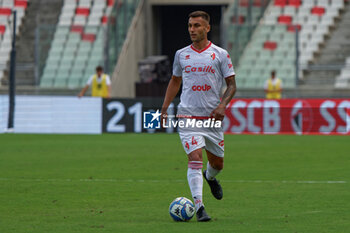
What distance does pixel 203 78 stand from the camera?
888 cm

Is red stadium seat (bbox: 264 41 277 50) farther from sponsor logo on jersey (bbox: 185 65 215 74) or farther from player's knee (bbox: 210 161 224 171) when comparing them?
sponsor logo on jersey (bbox: 185 65 215 74)

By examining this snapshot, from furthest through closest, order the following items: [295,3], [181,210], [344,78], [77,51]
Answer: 1. [295,3]
2. [77,51]
3. [344,78]
4. [181,210]

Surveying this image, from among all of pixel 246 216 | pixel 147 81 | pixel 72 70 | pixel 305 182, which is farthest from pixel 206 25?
pixel 72 70

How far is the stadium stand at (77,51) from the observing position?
102ft

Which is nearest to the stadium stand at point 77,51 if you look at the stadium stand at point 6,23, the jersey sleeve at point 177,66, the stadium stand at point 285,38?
the stadium stand at point 6,23

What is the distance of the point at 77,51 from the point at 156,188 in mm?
20901

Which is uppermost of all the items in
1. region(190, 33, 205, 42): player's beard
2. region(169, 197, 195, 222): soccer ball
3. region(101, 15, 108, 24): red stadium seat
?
region(190, 33, 205, 42): player's beard

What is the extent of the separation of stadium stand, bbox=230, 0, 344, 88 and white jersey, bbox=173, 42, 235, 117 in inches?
839

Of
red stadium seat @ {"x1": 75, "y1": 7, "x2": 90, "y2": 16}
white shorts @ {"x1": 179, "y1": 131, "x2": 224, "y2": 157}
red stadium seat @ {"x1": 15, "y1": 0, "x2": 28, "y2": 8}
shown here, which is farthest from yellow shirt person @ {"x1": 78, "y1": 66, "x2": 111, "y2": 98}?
white shorts @ {"x1": 179, "y1": 131, "x2": 224, "y2": 157}

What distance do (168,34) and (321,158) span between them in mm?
23828

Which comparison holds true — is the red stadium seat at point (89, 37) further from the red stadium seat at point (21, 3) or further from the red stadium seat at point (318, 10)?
the red stadium seat at point (318, 10)

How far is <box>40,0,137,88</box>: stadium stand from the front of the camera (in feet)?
102

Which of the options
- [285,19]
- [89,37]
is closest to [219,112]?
[89,37]

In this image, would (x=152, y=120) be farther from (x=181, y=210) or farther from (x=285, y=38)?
(x=285, y=38)
